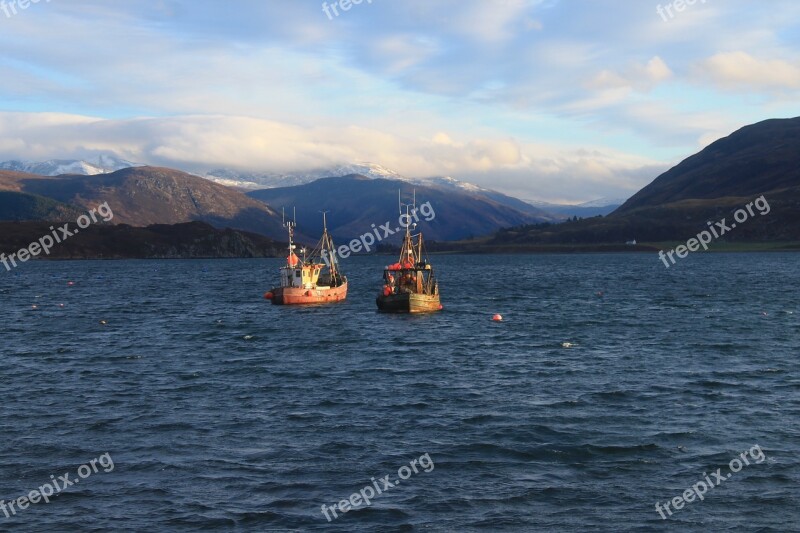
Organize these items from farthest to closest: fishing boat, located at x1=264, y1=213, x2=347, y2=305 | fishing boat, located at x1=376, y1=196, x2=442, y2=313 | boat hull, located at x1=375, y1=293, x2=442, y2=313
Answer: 1. fishing boat, located at x1=264, y1=213, x2=347, y2=305
2. boat hull, located at x1=375, y1=293, x2=442, y2=313
3. fishing boat, located at x1=376, y1=196, x2=442, y2=313

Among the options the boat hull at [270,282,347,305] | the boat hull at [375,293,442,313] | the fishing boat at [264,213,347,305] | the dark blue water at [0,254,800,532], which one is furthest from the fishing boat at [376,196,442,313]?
the fishing boat at [264,213,347,305]

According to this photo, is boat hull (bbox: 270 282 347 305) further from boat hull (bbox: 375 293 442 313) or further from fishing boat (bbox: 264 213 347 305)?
boat hull (bbox: 375 293 442 313)

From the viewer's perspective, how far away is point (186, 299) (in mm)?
126250

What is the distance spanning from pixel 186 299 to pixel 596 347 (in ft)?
260

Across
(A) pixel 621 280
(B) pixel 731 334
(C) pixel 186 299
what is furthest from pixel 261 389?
(A) pixel 621 280

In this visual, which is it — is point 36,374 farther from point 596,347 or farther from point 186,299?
point 186,299

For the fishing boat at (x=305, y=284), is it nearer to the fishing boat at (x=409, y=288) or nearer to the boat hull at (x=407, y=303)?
the fishing boat at (x=409, y=288)

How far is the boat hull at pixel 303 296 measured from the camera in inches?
4222

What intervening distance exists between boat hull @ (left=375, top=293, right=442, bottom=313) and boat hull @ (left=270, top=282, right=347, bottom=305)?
1554 cm

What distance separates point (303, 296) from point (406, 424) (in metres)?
71.5

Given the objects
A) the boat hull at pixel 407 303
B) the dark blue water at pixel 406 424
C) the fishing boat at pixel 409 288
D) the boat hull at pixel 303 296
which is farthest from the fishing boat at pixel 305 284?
the dark blue water at pixel 406 424

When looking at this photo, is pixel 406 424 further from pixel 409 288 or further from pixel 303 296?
pixel 303 296

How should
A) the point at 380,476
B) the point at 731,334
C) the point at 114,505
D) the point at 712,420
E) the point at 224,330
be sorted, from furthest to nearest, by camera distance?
the point at 224,330, the point at 731,334, the point at 712,420, the point at 380,476, the point at 114,505

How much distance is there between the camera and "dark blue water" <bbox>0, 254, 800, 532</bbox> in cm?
2636
